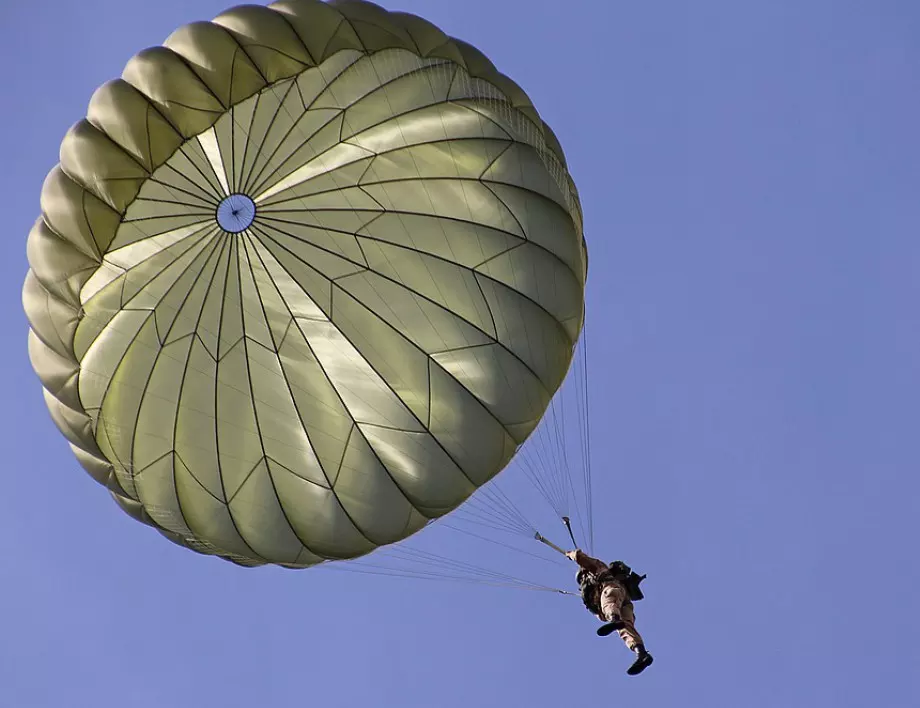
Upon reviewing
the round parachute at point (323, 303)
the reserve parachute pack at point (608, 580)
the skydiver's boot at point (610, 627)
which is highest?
the round parachute at point (323, 303)

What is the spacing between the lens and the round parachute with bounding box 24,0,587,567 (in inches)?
511

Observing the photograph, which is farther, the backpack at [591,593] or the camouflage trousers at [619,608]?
the backpack at [591,593]

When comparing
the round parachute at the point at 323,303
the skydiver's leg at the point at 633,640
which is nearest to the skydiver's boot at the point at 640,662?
the skydiver's leg at the point at 633,640

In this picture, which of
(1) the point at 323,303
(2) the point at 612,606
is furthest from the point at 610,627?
(1) the point at 323,303

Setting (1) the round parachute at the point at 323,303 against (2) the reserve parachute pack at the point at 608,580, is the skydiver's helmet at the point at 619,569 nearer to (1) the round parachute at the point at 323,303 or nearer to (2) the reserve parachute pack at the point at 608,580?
(2) the reserve parachute pack at the point at 608,580

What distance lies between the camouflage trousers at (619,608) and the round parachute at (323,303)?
190cm

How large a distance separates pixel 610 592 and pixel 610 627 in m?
0.44

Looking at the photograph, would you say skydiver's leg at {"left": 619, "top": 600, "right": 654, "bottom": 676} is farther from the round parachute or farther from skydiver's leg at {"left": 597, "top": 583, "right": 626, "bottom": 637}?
the round parachute

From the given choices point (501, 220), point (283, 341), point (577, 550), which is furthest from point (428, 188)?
point (577, 550)

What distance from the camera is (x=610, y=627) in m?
12.7

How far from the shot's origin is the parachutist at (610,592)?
12.8 meters

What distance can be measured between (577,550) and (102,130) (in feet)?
22.9

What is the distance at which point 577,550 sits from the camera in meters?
13.5

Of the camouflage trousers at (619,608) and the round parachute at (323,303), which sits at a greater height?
the round parachute at (323,303)
